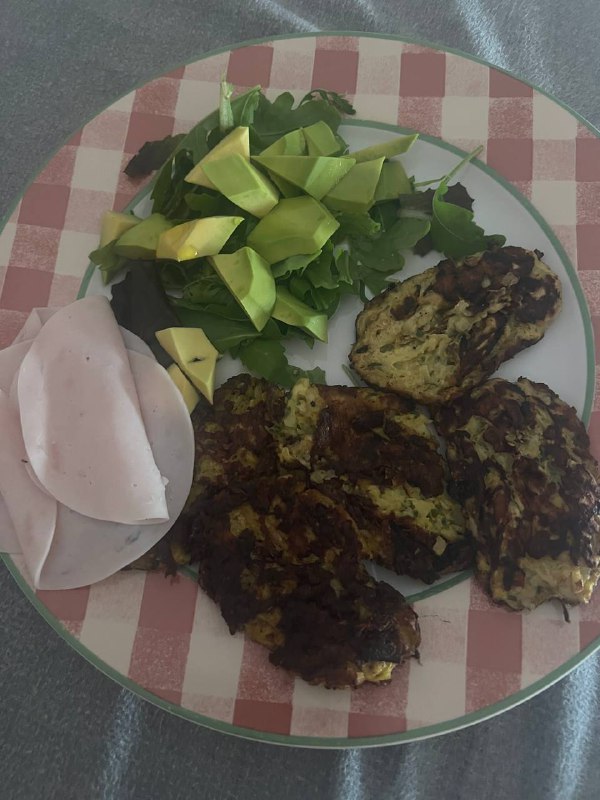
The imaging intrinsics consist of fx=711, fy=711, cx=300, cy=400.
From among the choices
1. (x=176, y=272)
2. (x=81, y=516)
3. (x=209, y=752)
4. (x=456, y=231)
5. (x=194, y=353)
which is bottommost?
(x=209, y=752)

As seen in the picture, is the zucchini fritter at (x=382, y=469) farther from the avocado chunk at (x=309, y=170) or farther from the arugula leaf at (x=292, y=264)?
the avocado chunk at (x=309, y=170)

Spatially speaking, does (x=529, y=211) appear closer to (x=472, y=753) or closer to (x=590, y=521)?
(x=590, y=521)

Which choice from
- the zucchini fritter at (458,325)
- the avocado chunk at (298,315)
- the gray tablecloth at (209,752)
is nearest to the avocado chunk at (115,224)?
the avocado chunk at (298,315)

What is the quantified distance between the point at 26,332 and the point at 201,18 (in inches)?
52.2

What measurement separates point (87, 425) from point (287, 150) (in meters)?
0.87

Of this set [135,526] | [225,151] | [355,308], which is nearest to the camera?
[135,526]

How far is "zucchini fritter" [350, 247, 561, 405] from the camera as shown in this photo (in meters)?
1.77

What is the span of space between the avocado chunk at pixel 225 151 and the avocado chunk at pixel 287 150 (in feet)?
0.22

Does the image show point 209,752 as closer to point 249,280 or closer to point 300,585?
point 300,585

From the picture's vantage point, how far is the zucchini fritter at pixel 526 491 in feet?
5.13

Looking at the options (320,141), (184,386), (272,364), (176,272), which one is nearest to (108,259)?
(176,272)

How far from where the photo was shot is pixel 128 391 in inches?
70.4

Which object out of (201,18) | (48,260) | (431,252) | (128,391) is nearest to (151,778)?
(128,391)

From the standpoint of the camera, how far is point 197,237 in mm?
1761
